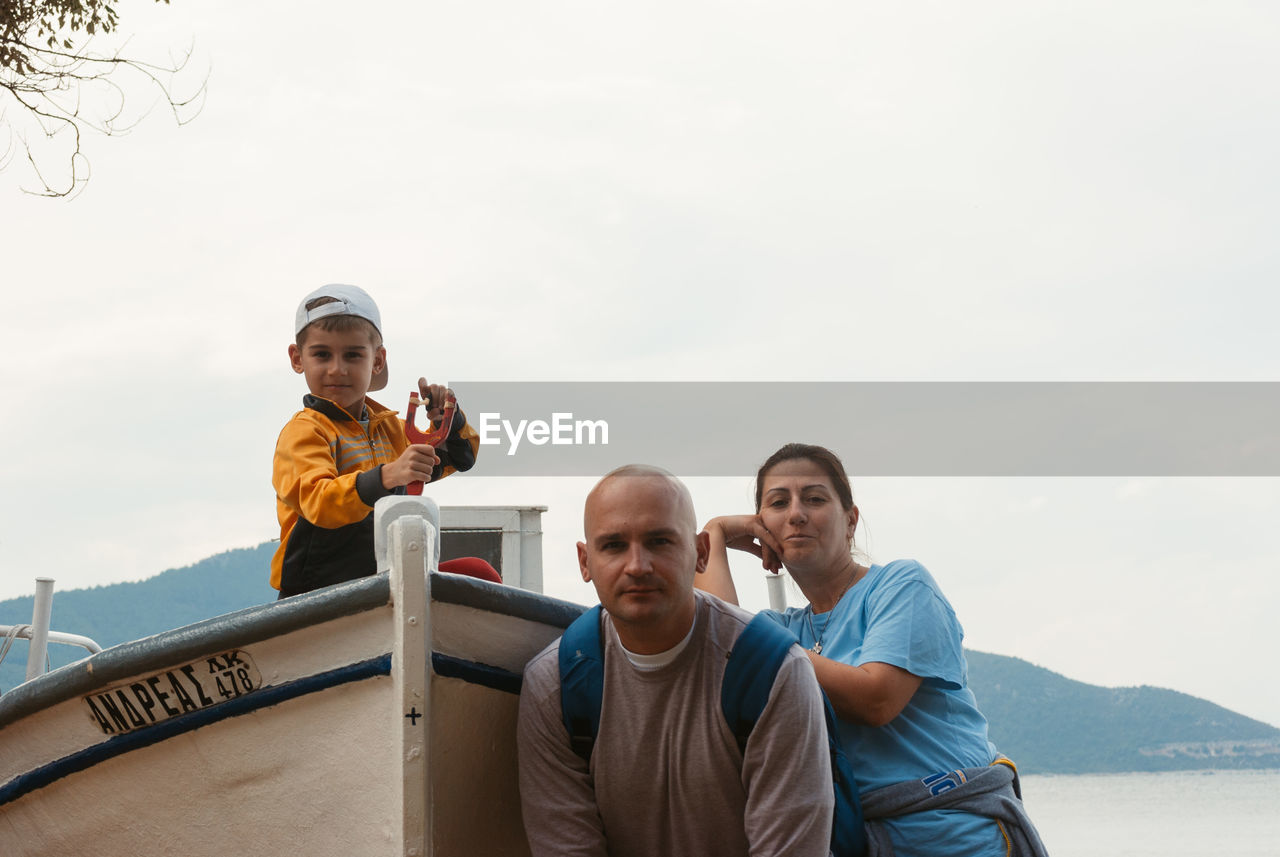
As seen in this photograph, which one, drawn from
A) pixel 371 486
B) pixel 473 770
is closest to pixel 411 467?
pixel 371 486

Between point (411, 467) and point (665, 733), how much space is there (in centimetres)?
87

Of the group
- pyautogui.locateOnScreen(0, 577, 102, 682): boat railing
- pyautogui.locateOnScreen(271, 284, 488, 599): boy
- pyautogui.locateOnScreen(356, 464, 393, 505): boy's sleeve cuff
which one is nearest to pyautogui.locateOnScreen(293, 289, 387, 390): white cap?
pyautogui.locateOnScreen(271, 284, 488, 599): boy

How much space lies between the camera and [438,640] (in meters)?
2.67

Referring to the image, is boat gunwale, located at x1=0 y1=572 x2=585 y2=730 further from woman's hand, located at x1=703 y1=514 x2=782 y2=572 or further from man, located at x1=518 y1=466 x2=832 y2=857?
woman's hand, located at x1=703 y1=514 x2=782 y2=572

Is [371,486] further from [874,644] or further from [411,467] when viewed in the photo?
[874,644]

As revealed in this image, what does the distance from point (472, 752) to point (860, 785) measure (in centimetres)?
89

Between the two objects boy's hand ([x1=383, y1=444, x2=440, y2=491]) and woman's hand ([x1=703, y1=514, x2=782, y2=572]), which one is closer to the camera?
boy's hand ([x1=383, y1=444, x2=440, y2=491])

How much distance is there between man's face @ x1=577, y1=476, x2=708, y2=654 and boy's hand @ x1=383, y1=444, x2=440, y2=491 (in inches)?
22.0

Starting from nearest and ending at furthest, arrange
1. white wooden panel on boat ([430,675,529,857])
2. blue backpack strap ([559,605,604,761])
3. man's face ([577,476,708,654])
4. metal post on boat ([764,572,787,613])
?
man's face ([577,476,708,654]) → blue backpack strap ([559,605,604,761]) → white wooden panel on boat ([430,675,529,857]) → metal post on boat ([764,572,787,613])

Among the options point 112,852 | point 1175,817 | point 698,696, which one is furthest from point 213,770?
point 1175,817

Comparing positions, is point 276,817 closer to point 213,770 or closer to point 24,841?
point 213,770

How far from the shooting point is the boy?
123 inches

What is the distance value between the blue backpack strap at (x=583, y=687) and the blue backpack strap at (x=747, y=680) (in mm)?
264

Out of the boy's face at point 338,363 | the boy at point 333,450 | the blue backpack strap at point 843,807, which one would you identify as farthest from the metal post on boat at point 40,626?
the blue backpack strap at point 843,807
